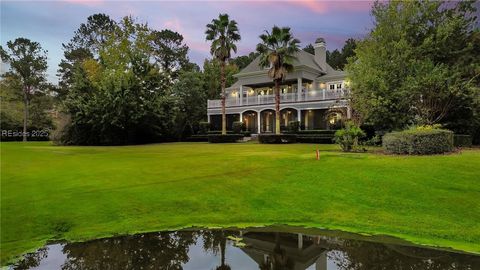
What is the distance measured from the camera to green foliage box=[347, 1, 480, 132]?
20.3 meters

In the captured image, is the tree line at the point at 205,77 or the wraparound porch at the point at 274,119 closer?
the tree line at the point at 205,77

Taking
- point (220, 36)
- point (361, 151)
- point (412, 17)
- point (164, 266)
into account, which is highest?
point (220, 36)

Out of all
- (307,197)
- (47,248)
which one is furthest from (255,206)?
(47,248)

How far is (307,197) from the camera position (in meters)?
9.97

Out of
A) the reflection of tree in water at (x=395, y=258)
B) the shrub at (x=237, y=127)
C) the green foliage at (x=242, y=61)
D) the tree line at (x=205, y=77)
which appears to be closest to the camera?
the reflection of tree in water at (x=395, y=258)

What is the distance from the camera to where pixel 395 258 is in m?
6.01

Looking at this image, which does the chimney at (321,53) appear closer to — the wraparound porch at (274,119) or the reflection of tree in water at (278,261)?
the wraparound porch at (274,119)

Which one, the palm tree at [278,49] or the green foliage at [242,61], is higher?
the green foliage at [242,61]

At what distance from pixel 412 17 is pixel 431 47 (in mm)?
2393

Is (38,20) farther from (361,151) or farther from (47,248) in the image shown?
(361,151)

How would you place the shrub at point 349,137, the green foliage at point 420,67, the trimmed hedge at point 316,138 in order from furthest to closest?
the trimmed hedge at point 316,138
the green foliage at point 420,67
the shrub at point 349,137

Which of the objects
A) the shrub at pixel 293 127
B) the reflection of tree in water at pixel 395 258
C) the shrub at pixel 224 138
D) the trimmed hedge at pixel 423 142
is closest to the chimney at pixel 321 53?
the shrub at pixel 293 127

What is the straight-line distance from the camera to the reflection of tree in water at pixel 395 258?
5.64 meters

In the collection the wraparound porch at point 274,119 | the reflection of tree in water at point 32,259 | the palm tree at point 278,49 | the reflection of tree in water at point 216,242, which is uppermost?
the palm tree at point 278,49
